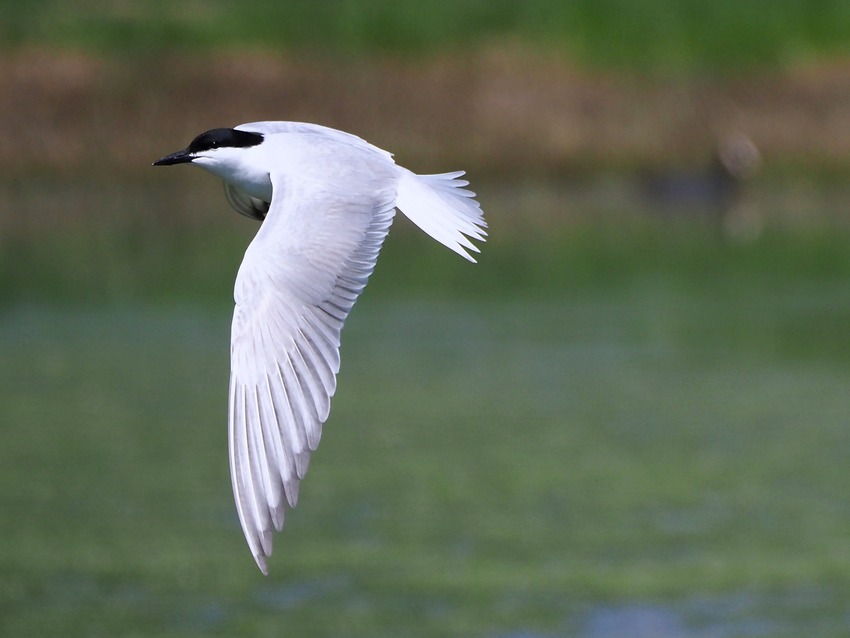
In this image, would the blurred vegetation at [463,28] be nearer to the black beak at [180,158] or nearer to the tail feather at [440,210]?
the black beak at [180,158]

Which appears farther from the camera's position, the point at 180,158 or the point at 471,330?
the point at 471,330

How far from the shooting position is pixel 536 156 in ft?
71.2

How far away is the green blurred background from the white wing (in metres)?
4.61

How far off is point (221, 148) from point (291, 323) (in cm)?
58

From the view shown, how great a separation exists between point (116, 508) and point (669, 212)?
12762 millimetres

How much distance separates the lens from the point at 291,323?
3807 mm

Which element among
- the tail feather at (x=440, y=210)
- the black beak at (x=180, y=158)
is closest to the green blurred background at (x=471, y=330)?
the tail feather at (x=440, y=210)

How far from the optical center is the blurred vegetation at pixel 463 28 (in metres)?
23.1

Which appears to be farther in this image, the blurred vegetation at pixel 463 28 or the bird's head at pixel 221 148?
the blurred vegetation at pixel 463 28

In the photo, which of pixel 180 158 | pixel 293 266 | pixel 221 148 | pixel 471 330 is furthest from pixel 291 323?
pixel 471 330

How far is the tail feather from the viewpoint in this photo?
4.20 meters

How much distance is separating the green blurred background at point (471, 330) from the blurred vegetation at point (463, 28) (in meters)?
0.07

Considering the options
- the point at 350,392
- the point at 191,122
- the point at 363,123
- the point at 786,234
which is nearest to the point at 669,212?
the point at 786,234

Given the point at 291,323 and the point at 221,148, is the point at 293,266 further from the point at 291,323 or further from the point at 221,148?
the point at 221,148
